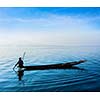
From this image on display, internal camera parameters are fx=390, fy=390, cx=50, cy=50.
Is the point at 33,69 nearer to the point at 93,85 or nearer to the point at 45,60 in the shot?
the point at 45,60

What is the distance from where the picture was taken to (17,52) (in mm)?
4289

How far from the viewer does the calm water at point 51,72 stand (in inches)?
167

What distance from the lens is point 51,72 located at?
432 centimetres

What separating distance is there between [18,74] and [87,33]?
0.89 m

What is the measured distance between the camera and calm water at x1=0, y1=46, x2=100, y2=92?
4.23m

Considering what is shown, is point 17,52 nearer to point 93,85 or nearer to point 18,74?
point 18,74

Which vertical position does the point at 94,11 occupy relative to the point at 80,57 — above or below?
above

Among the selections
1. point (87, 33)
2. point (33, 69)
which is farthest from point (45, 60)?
point (87, 33)
